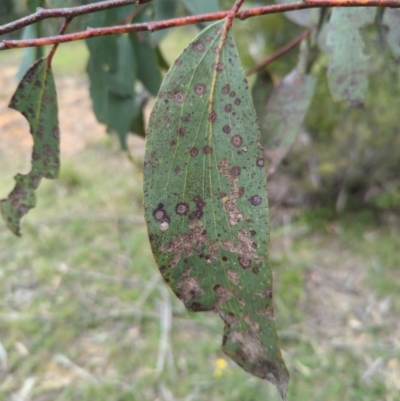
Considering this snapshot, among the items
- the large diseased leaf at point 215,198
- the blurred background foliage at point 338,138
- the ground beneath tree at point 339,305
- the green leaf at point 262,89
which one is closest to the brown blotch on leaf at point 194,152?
the large diseased leaf at point 215,198

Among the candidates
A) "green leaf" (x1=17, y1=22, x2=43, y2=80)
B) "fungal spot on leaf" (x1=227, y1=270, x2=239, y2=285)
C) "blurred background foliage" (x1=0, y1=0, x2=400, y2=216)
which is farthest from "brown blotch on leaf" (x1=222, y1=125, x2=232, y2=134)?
"blurred background foliage" (x1=0, y1=0, x2=400, y2=216)

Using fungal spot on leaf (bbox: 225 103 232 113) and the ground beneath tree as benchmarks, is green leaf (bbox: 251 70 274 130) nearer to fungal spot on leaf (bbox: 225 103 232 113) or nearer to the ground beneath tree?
fungal spot on leaf (bbox: 225 103 232 113)

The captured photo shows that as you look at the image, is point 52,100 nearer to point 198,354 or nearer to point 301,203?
point 198,354

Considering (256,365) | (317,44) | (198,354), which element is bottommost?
(198,354)

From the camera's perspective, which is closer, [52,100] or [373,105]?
[52,100]

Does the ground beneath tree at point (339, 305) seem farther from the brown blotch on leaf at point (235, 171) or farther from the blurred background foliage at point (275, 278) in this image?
the brown blotch on leaf at point (235, 171)

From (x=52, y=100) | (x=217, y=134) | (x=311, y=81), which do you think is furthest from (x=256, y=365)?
(x=311, y=81)

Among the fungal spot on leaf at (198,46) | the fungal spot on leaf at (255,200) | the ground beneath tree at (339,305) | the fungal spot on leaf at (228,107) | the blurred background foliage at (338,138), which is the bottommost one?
the ground beneath tree at (339,305)
